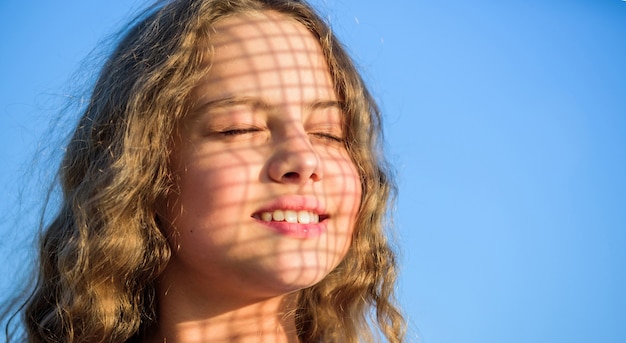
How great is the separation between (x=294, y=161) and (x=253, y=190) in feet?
0.23

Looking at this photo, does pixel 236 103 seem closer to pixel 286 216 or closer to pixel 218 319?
pixel 286 216

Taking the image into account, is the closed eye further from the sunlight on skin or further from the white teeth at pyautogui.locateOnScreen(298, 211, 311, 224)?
the white teeth at pyautogui.locateOnScreen(298, 211, 311, 224)

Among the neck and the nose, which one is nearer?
the nose

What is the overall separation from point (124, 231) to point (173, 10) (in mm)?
377

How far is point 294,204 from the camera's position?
47.1 inches

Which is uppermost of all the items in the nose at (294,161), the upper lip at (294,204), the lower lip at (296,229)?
the nose at (294,161)

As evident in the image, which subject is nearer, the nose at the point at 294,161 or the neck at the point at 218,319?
the nose at the point at 294,161

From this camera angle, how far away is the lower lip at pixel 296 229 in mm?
1180

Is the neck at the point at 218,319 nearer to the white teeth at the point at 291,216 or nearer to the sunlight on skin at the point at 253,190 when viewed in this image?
the sunlight on skin at the point at 253,190

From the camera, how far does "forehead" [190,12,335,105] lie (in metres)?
1.23

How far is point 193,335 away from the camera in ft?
4.21

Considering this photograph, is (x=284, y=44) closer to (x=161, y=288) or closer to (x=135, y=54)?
(x=135, y=54)

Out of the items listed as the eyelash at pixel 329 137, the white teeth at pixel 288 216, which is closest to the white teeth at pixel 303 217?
the white teeth at pixel 288 216

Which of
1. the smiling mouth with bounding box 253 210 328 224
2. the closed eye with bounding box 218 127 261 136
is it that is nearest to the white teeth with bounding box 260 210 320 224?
the smiling mouth with bounding box 253 210 328 224
